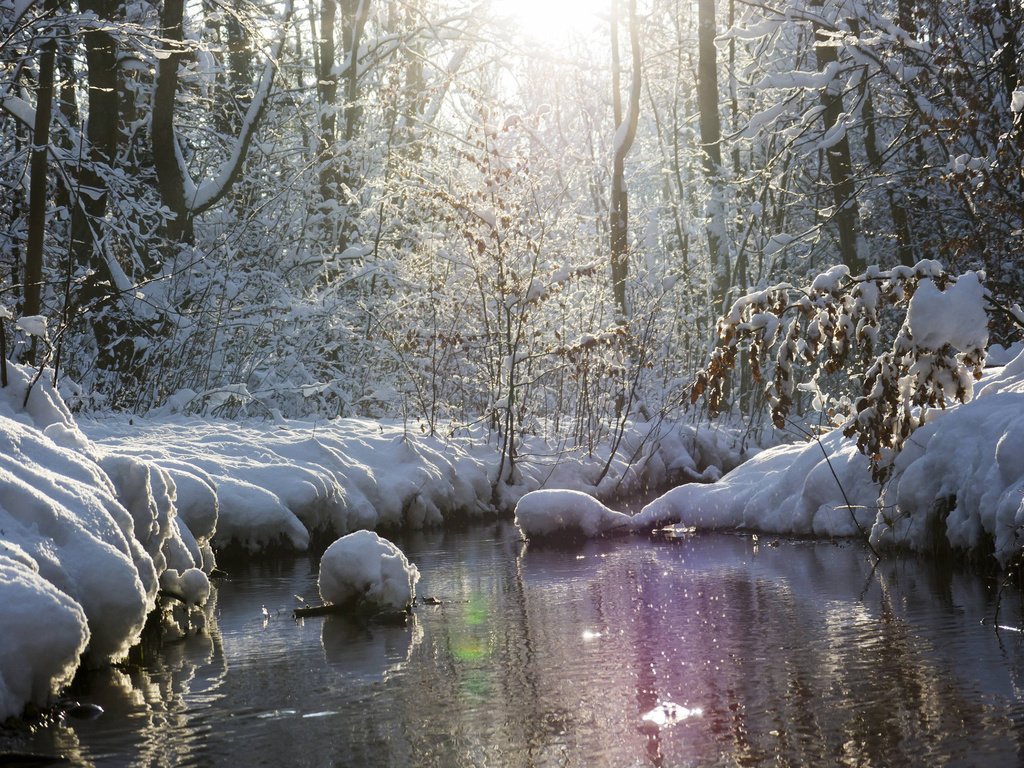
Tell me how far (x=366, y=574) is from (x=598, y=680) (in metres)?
2.22

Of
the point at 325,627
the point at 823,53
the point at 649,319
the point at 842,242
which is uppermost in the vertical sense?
the point at 823,53

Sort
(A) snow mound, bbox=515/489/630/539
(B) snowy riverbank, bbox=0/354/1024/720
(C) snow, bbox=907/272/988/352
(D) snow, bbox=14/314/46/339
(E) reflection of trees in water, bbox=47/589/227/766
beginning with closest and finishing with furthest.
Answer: (E) reflection of trees in water, bbox=47/589/227/766 < (B) snowy riverbank, bbox=0/354/1024/720 < (D) snow, bbox=14/314/46/339 < (C) snow, bbox=907/272/988/352 < (A) snow mound, bbox=515/489/630/539

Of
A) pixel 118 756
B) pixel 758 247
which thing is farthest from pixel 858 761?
pixel 758 247

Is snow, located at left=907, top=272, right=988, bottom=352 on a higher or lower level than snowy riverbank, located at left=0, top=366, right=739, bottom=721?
higher

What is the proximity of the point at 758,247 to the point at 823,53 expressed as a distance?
622cm

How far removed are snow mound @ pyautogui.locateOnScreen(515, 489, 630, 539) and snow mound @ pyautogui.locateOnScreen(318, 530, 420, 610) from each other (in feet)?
10.6

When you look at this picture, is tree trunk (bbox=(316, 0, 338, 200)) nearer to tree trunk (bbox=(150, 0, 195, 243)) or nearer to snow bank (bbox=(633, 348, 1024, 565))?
tree trunk (bbox=(150, 0, 195, 243))

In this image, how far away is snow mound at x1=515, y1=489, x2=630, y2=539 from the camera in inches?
392

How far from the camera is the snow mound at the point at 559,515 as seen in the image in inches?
392

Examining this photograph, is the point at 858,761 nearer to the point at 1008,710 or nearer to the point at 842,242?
the point at 1008,710

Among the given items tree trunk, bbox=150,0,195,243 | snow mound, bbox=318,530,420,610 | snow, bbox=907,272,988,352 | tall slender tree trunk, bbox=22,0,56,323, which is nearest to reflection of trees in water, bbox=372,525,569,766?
snow mound, bbox=318,530,420,610

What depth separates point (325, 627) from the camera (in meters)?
6.35

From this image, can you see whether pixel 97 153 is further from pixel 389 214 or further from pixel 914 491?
pixel 914 491

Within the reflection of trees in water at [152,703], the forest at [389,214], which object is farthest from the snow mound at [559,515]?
the reflection of trees in water at [152,703]
